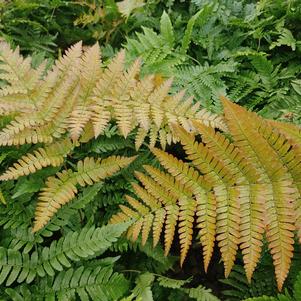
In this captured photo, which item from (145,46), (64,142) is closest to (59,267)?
(64,142)

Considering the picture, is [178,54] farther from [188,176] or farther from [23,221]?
[23,221]

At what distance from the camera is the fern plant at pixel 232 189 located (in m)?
2.22

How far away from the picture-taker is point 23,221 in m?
2.64

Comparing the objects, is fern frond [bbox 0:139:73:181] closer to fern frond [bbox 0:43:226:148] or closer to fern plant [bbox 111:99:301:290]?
fern frond [bbox 0:43:226:148]

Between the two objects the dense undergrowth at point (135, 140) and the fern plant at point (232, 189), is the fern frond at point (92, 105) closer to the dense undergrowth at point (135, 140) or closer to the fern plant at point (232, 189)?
the dense undergrowth at point (135, 140)

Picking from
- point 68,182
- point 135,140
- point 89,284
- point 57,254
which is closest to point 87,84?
point 135,140

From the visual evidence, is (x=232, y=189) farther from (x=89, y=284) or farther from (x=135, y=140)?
(x=89, y=284)

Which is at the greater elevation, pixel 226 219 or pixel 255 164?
pixel 255 164

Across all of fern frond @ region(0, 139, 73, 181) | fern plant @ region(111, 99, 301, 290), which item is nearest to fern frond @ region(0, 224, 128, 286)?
fern plant @ region(111, 99, 301, 290)

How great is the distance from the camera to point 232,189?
2367mm

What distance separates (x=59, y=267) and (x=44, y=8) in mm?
2600

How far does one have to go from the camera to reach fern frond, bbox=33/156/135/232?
7.88 ft

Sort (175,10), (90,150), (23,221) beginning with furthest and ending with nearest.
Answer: (175,10), (90,150), (23,221)

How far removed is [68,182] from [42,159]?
21cm
